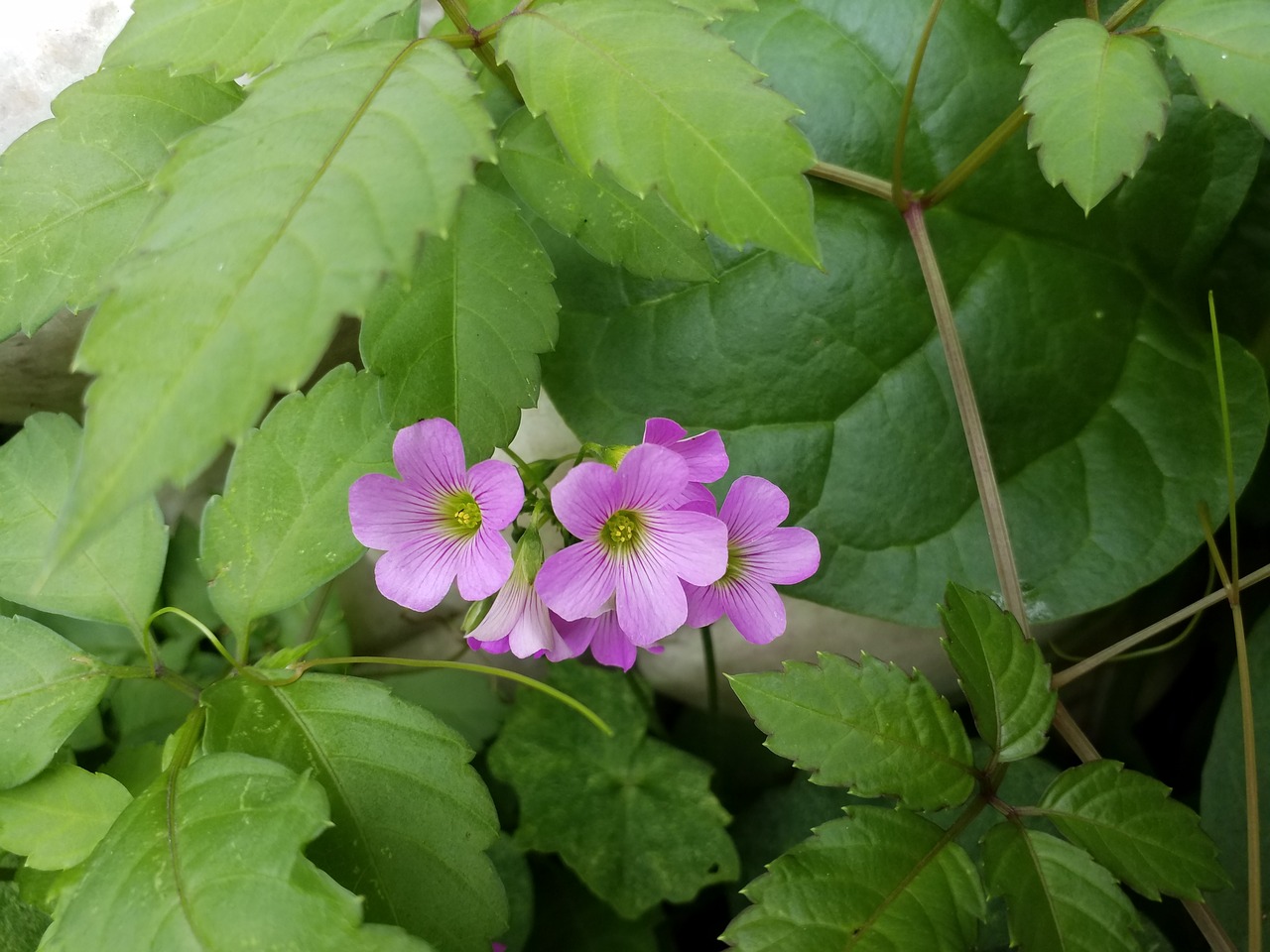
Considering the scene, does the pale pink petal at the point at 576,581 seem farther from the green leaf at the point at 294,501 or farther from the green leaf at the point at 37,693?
the green leaf at the point at 37,693

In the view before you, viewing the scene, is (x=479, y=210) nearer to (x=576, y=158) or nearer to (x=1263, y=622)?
(x=576, y=158)

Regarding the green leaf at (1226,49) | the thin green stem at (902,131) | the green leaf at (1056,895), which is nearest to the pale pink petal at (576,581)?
the green leaf at (1056,895)

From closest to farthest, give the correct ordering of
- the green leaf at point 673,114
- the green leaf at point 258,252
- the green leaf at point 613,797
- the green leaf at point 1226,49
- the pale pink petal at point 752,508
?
the green leaf at point 258,252 → the green leaf at point 673,114 → the green leaf at point 1226,49 → the pale pink petal at point 752,508 → the green leaf at point 613,797

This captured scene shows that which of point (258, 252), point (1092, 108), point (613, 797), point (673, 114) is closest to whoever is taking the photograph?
point (258, 252)

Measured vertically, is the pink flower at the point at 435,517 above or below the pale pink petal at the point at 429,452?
below

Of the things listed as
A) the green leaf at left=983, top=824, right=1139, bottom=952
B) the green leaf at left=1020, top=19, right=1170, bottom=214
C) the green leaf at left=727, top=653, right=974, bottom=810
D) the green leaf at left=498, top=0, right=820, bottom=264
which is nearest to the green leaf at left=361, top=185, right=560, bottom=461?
the green leaf at left=498, top=0, right=820, bottom=264

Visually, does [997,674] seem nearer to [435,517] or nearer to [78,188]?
[435,517]

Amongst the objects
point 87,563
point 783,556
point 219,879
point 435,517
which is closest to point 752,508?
point 783,556

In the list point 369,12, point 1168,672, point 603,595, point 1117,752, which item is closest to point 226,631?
point 603,595
